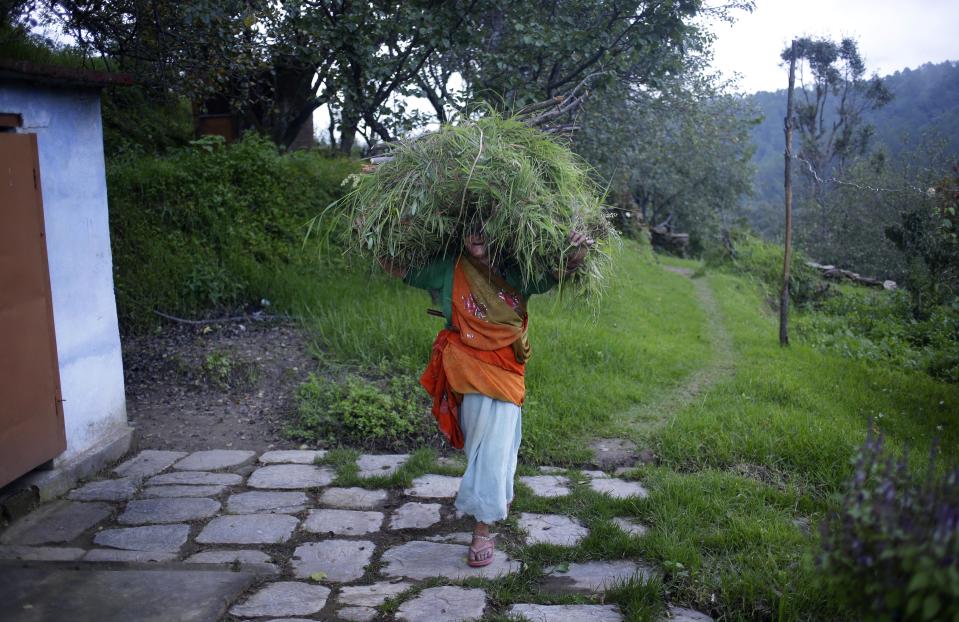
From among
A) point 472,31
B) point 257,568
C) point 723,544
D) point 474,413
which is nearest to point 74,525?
point 257,568

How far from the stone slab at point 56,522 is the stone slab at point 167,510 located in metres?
0.13

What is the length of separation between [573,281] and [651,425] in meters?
2.32

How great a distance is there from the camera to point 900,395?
6.38 metres

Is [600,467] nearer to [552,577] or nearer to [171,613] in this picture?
[552,577]

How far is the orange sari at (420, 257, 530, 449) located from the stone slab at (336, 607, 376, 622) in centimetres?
106

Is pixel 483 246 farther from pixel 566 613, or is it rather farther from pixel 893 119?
pixel 893 119

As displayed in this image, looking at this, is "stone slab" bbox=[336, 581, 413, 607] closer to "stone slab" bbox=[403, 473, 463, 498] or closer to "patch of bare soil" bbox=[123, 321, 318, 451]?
"stone slab" bbox=[403, 473, 463, 498]

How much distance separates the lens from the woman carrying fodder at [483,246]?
135 inches

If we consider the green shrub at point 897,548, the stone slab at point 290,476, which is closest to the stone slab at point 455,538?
the stone slab at point 290,476

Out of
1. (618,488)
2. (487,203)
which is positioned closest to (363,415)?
(618,488)

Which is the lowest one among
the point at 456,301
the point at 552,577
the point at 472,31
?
the point at 552,577

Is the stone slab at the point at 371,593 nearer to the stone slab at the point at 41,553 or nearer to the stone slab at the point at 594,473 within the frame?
the stone slab at the point at 41,553

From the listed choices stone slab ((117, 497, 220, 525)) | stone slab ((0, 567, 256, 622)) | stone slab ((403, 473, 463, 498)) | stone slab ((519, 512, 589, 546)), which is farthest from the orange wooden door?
stone slab ((519, 512, 589, 546))

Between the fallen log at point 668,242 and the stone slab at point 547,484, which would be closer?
the stone slab at point 547,484
